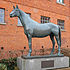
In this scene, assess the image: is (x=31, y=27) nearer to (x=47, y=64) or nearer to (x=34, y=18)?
(x=47, y=64)

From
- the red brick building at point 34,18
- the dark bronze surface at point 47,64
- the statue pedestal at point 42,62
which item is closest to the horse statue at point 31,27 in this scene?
the statue pedestal at point 42,62

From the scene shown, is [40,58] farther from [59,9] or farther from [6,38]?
[59,9]

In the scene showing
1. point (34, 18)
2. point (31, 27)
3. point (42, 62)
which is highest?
Answer: point (34, 18)

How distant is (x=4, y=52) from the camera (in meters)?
11.1

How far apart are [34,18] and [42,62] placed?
819cm

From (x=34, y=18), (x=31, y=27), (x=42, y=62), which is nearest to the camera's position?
(x=42, y=62)

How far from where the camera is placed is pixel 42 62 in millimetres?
6086

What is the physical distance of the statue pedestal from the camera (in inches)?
229

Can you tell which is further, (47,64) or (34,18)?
(34,18)

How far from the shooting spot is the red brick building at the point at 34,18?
38.0 feet

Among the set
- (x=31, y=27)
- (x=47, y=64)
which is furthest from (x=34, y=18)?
(x=47, y=64)

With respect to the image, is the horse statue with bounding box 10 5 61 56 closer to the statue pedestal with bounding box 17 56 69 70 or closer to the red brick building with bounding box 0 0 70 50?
the statue pedestal with bounding box 17 56 69 70

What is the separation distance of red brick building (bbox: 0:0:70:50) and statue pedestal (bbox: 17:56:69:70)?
19.2ft

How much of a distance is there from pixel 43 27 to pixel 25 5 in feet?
23.8
